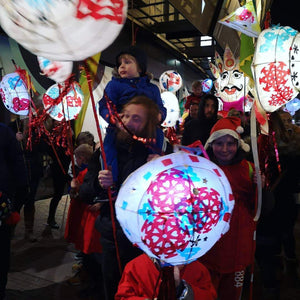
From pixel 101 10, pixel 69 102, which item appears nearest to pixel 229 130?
pixel 101 10

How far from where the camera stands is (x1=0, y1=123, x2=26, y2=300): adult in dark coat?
2390 millimetres

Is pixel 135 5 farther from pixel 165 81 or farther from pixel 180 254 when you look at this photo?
pixel 180 254

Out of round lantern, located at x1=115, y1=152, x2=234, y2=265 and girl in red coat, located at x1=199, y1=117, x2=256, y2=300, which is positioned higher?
round lantern, located at x1=115, y1=152, x2=234, y2=265

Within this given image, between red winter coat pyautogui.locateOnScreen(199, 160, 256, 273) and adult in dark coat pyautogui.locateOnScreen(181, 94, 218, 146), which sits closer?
red winter coat pyautogui.locateOnScreen(199, 160, 256, 273)

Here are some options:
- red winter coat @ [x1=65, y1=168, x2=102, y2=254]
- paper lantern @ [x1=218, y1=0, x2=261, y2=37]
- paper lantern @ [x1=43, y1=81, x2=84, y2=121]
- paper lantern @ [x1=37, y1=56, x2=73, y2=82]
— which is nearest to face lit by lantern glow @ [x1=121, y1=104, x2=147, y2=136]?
paper lantern @ [x1=37, y1=56, x2=73, y2=82]

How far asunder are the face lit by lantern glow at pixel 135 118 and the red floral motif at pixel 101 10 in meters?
0.42

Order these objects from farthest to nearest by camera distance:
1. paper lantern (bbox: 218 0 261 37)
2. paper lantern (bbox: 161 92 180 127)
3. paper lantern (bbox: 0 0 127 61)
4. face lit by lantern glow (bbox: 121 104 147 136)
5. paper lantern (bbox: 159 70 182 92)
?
paper lantern (bbox: 159 70 182 92) → paper lantern (bbox: 161 92 180 127) → paper lantern (bbox: 218 0 261 37) → face lit by lantern glow (bbox: 121 104 147 136) → paper lantern (bbox: 0 0 127 61)

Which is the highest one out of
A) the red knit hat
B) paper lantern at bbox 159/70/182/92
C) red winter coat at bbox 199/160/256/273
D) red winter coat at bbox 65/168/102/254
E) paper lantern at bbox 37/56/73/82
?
paper lantern at bbox 37/56/73/82

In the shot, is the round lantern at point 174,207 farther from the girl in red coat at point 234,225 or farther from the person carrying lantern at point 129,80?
the girl in red coat at point 234,225

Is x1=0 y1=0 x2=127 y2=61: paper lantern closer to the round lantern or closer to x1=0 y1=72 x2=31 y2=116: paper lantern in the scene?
the round lantern

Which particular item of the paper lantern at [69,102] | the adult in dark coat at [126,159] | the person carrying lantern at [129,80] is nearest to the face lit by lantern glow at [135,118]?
the adult in dark coat at [126,159]

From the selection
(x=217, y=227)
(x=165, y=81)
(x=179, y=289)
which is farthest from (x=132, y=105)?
(x=165, y=81)

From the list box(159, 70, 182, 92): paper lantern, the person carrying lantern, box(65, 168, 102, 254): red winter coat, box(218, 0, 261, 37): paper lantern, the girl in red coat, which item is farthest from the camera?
box(159, 70, 182, 92): paper lantern

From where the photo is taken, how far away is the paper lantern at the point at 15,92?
4.47m
